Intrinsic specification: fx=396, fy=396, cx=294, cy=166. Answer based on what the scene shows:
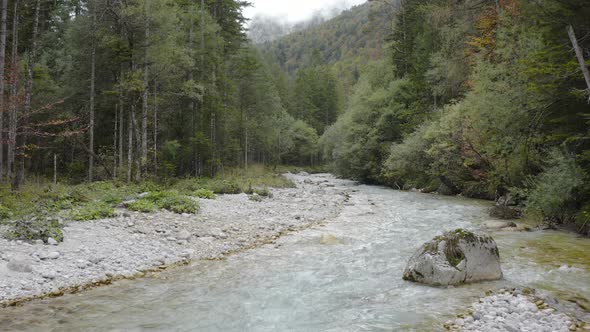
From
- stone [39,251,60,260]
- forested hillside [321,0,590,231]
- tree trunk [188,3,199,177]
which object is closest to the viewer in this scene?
stone [39,251,60,260]

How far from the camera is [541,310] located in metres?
6.21

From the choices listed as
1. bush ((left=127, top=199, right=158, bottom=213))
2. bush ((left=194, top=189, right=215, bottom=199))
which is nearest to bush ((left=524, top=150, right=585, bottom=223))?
bush ((left=194, top=189, right=215, bottom=199))

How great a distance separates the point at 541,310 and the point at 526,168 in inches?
467

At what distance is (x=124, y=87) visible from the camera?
66.8 feet

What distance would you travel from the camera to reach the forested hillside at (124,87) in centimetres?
2012

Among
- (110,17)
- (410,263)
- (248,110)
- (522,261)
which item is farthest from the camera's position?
(248,110)

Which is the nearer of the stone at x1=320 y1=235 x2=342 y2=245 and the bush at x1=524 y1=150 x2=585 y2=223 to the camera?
the stone at x1=320 y1=235 x2=342 y2=245

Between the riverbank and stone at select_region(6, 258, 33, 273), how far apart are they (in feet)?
0.04

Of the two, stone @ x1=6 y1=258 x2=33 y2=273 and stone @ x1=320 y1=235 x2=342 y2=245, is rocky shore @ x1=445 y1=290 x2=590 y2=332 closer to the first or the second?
stone @ x1=320 y1=235 x2=342 y2=245

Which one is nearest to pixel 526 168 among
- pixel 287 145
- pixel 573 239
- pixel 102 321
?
pixel 573 239

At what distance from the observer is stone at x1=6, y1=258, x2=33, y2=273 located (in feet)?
23.9

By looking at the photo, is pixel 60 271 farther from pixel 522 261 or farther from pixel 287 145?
pixel 287 145


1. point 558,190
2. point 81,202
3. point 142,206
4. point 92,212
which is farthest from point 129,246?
point 558,190

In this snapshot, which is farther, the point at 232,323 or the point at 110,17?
the point at 110,17
